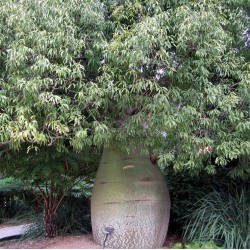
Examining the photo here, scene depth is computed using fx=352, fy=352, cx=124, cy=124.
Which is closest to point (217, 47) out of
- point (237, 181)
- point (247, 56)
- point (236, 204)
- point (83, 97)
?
point (247, 56)

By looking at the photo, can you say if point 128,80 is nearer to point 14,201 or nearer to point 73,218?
point 73,218

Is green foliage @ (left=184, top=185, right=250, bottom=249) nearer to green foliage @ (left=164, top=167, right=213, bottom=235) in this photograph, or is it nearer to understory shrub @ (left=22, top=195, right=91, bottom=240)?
green foliage @ (left=164, top=167, right=213, bottom=235)

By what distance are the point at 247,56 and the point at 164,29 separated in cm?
155

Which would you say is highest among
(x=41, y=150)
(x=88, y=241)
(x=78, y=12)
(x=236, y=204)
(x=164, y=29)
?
(x=78, y=12)

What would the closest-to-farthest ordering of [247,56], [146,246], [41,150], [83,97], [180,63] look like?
1. [83,97]
2. [180,63]
3. [247,56]
4. [146,246]
5. [41,150]

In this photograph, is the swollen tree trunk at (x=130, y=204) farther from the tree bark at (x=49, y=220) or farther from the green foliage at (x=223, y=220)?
the tree bark at (x=49, y=220)

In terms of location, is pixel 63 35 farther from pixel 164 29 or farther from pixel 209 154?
pixel 209 154

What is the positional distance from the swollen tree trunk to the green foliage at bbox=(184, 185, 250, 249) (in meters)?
0.59

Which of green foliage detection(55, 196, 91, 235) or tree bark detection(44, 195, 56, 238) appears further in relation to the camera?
green foliage detection(55, 196, 91, 235)

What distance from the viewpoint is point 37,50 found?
14.3 ft

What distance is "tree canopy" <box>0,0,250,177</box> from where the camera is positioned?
4242mm

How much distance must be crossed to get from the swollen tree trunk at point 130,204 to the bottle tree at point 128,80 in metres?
1.24

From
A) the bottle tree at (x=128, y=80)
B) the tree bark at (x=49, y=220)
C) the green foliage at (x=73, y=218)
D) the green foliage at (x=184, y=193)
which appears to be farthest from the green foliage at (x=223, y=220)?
the tree bark at (x=49, y=220)

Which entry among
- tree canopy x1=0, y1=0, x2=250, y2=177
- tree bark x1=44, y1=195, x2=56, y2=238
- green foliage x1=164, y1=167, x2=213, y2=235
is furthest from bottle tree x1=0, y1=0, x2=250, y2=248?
tree bark x1=44, y1=195, x2=56, y2=238
